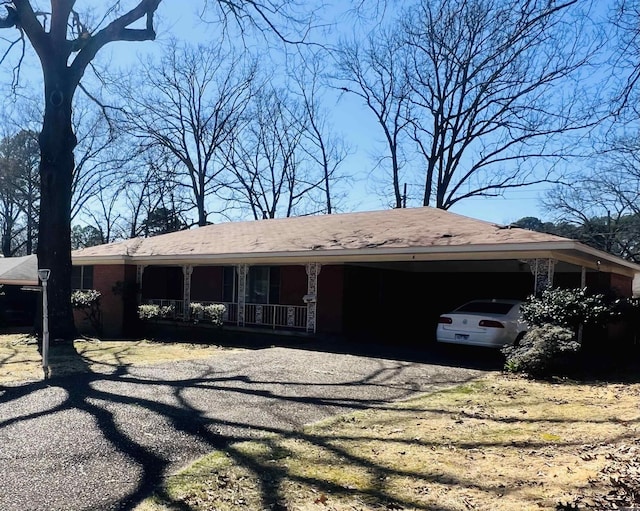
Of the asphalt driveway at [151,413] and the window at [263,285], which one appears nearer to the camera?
the asphalt driveway at [151,413]

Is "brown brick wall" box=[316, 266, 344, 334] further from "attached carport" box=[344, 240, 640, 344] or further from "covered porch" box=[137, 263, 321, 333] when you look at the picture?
"covered porch" box=[137, 263, 321, 333]

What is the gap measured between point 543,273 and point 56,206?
541 inches

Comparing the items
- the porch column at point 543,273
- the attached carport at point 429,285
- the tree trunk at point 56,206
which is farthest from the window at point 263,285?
the porch column at point 543,273

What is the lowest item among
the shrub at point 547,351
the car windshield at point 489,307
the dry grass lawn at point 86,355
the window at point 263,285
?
the dry grass lawn at point 86,355

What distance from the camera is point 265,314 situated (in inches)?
722

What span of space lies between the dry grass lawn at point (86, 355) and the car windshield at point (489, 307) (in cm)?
654

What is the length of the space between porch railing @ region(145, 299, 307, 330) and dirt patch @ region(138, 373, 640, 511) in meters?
10.0

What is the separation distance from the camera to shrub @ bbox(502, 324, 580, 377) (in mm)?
9711

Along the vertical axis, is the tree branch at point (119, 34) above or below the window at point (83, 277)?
above

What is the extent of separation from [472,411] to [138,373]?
6.17 m

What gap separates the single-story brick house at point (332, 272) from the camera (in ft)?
47.8

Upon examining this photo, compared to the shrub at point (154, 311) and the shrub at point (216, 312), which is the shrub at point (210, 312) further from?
the shrub at point (154, 311)

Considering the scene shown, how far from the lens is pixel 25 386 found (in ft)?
28.7

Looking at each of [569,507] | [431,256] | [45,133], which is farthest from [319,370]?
[45,133]
